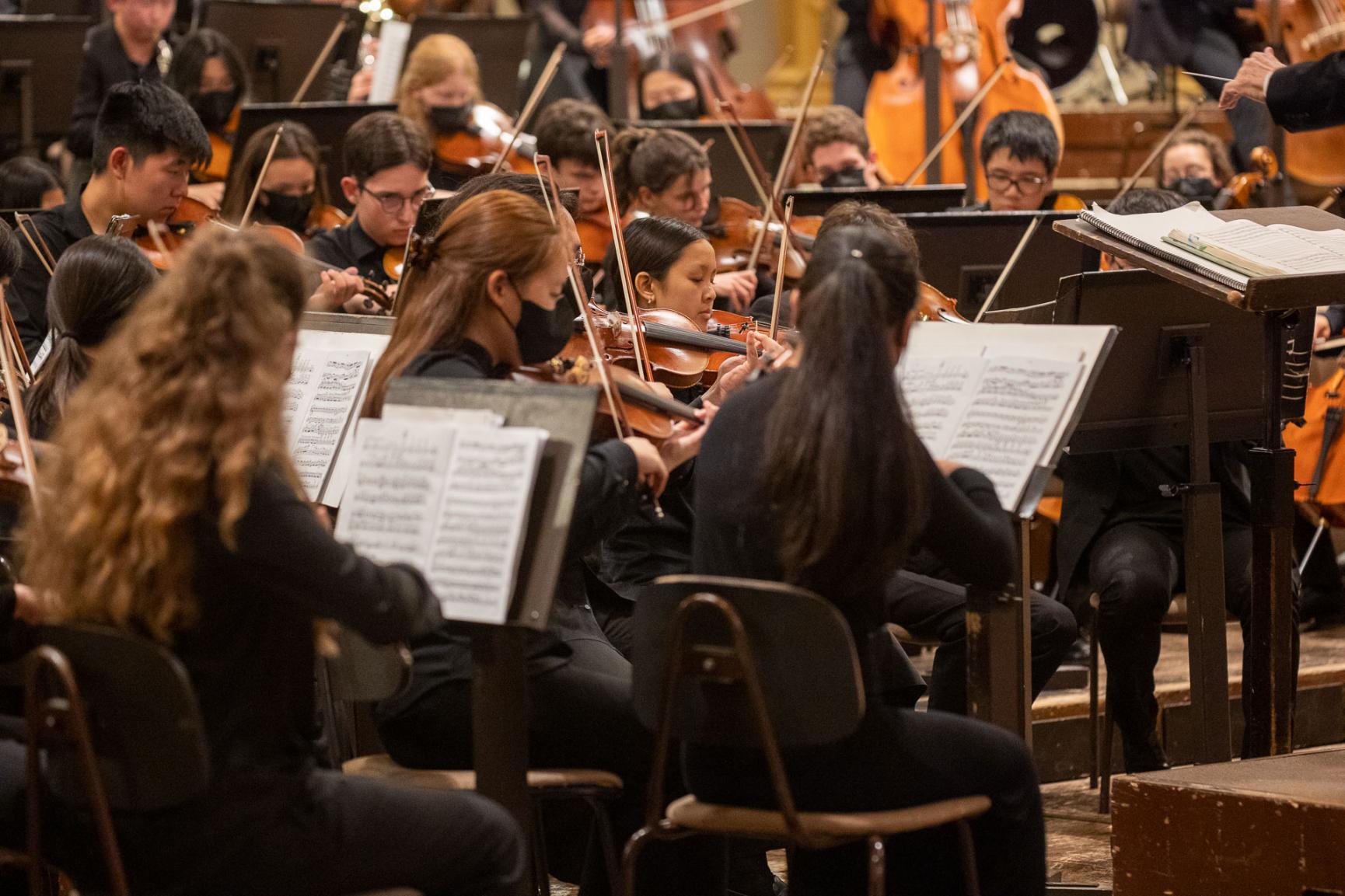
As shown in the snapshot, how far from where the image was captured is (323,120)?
5.02 m

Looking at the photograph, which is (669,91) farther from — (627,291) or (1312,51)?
(627,291)

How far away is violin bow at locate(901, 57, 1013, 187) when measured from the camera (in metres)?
5.48

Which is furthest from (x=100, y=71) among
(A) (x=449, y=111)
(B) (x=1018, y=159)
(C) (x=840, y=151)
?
(B) (x=1018, y=159)

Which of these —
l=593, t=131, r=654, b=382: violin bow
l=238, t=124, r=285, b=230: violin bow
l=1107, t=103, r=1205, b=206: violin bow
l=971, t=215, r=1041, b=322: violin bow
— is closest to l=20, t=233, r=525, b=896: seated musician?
l=593, t=131, r=654, b=382: violin bow

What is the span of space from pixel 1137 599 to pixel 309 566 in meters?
2.01

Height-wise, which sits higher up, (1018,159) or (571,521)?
(1018,159)

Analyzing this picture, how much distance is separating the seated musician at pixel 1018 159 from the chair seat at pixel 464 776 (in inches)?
98.4

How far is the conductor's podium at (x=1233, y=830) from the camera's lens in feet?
8.13

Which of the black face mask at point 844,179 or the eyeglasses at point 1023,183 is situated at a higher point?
the black face mask at point 844,179

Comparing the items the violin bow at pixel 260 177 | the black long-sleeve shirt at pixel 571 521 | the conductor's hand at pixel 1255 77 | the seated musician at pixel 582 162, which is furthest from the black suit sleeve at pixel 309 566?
the seated musician at pixel 582 162

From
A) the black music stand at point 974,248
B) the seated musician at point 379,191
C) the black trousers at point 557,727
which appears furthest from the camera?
the seated musician at point 379,191

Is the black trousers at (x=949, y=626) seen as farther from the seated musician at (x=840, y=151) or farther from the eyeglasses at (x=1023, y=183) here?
the seated musician at (x=840, y=151)

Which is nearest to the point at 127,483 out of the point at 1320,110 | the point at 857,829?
the point at 857,829

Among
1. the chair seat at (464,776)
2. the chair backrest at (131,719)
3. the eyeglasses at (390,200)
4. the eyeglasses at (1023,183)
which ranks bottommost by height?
the chair seat at (464,776)
